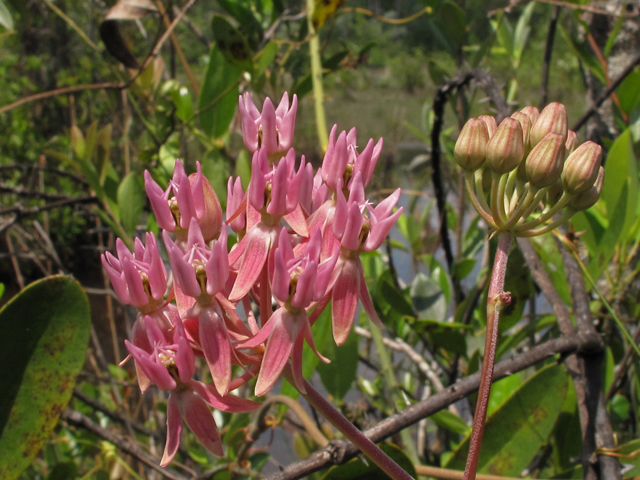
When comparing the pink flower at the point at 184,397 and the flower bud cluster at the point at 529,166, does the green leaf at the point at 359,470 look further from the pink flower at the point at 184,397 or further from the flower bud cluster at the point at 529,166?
the flower bud cluster at the point at 529,166

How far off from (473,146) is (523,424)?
1.25ft

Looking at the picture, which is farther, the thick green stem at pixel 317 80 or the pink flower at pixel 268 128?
the thick green stem at pixel 317 80

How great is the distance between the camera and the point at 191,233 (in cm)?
44

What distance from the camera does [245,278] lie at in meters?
0.43

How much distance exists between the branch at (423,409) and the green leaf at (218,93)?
2.44ft

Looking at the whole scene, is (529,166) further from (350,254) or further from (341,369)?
(341,369)

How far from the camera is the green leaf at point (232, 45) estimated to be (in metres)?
0.98

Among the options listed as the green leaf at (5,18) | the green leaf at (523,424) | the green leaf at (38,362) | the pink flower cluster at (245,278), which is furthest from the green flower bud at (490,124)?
the green leaf at (5,18)

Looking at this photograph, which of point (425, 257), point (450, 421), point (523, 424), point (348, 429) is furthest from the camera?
point (425, 257)

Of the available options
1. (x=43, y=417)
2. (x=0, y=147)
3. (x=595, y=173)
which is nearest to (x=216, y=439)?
(x=43, y=417)

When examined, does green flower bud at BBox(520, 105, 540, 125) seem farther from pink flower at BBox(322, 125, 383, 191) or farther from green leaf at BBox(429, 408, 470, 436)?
green leaf at BBox(429, 408, 470, 436)

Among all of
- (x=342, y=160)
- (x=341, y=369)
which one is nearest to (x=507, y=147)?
(x=342, y=160)

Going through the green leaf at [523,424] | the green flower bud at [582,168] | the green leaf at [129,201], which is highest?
the green flower bud at [582,168]

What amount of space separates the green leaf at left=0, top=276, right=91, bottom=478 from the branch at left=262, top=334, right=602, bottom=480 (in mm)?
289
